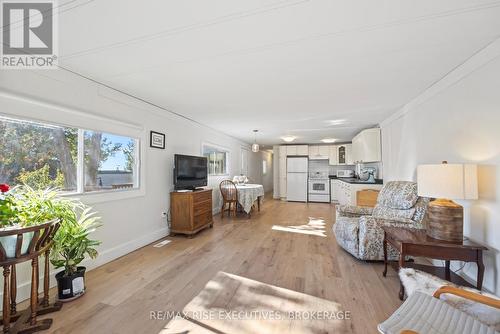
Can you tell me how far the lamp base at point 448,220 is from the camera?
6.24ft

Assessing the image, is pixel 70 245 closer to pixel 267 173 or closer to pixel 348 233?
pixel 348 233

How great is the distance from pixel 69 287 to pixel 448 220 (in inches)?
138

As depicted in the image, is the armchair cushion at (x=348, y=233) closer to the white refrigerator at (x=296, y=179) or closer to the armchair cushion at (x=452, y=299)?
the armchair cushion at (x=452, y=299)

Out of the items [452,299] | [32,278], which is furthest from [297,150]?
[32,278]

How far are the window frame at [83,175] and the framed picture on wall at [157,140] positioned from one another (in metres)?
0.18

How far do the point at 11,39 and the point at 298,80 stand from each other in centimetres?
270

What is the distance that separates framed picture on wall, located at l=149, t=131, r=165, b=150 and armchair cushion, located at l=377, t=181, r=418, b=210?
3717 millimetres

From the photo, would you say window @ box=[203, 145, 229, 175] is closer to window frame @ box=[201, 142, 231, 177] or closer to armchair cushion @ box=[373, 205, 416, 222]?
window frame @ box=[201, 142, 231, 177]

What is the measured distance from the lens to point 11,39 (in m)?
1.81

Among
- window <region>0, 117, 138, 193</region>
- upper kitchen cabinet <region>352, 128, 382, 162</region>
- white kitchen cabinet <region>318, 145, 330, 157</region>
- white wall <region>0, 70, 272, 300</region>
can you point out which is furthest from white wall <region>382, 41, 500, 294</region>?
white kitchen cabinet <region>318, 145, 330, 157</region>

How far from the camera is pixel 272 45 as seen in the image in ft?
6.03

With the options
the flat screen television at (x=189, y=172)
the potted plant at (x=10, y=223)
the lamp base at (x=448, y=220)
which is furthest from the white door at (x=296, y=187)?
the potted plant at (x=10, y=223)

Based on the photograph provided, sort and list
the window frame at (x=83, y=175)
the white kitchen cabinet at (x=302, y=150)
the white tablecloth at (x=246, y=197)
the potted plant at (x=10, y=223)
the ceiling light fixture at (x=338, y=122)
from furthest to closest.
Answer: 1. the white kitchen cabinet at (x=302, y=150)
2. the white tablecloth at (x=246, y=197)
3. the ceiling light fixture at (x=338, y=122)
4. the window frame at (x=83, y=175)
5. the potted plant at (x=10, y=223)

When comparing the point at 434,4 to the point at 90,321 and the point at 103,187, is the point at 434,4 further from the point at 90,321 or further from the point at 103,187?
the point at 103,187
